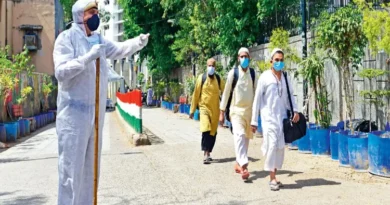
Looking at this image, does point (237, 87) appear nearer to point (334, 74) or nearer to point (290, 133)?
point (290, 133)

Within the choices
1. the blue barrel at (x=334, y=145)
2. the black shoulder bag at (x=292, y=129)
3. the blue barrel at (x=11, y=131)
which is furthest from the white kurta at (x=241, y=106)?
the blue barrel at (x=11, y=131)

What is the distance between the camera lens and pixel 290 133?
6242 millimetres

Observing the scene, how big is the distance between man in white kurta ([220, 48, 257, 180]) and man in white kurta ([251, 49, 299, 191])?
0.69 metres

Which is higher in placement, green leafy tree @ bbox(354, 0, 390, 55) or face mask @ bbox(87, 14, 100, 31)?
green leafy tree @ bbox(354, 0, 390, 55)

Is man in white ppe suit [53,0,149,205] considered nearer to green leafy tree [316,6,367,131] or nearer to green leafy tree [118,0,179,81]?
green leafy tree [316,6,367,131]

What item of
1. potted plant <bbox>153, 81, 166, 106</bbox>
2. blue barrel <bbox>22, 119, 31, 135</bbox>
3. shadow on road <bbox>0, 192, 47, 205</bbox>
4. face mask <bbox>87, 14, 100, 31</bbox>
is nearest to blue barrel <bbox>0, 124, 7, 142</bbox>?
blue barrel <bbox>22, 119, 31, 135</bbox>

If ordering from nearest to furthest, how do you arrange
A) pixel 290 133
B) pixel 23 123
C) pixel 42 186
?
pixel 290 133 → pixel 42 186 → pixel 23 123

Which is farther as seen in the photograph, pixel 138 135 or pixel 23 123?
pixel 23 123

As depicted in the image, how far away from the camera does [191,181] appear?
22.0ft

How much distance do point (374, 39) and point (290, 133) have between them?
1911 mm

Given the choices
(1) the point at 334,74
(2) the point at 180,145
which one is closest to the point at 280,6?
(1) the point at 334,74

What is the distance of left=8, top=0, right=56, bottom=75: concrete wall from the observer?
3142cm

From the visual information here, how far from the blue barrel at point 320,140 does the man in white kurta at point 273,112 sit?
6.88 feet

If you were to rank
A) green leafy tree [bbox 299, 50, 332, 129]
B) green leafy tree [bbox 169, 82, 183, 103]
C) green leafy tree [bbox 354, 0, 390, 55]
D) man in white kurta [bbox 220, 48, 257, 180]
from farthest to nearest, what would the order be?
green leafy tree [bbox 169, 82, 183, 103], green leafy tree [bbox 299, 50, 332, 129], man in white kurta [bbox 220, 48, 257, 180], green leafy tree [bbox 354, 0, 390, 55]
